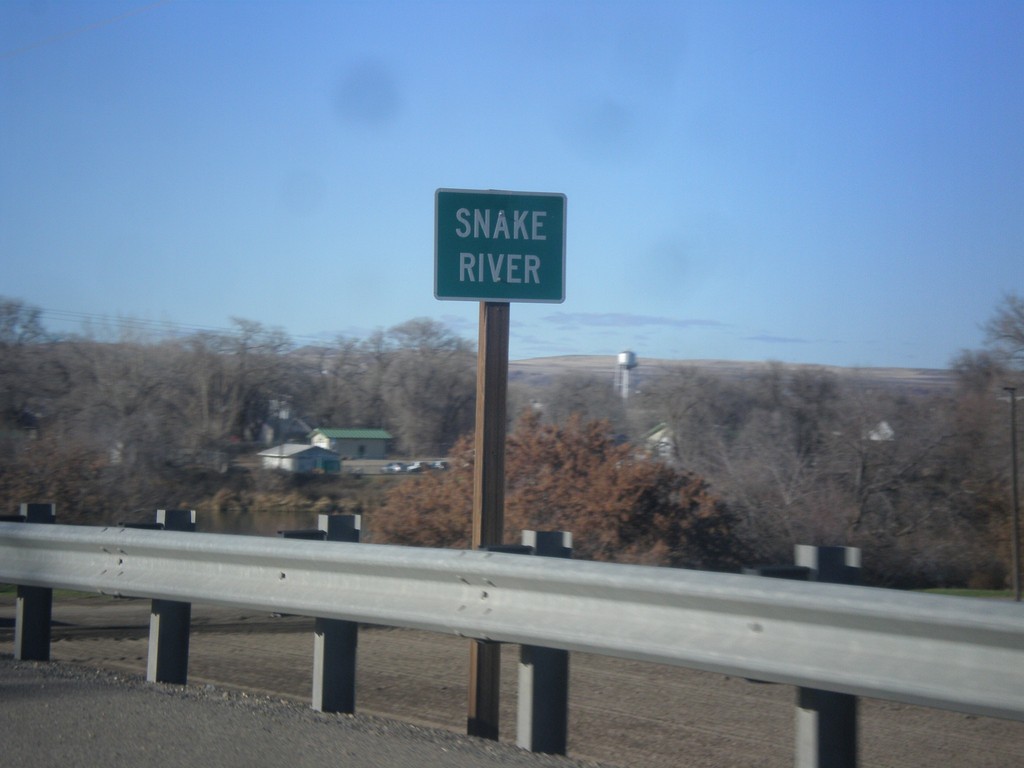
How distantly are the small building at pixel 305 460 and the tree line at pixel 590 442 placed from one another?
4.77 feet

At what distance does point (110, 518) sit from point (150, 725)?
2852 cm

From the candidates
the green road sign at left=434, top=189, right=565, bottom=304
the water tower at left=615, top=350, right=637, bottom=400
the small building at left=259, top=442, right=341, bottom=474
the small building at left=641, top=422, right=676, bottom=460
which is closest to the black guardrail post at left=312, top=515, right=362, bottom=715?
the green road sign at left=434, top=189, right=565, bottom=304

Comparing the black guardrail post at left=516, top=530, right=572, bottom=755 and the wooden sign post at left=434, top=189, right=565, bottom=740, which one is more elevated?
the wooden sign post at left=434, top=189, right=565, bottom=740

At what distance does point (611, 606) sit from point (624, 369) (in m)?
45.2

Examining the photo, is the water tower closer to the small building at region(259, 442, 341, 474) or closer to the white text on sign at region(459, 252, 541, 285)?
the small building at region(259, 442, 341, 474)

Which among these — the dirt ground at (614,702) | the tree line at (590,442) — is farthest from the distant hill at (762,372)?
the dirt ground at (614,702)

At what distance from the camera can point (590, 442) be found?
26203mm

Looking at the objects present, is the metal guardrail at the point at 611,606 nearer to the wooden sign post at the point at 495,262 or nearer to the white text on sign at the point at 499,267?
the wooden sign post at the point at 495,262

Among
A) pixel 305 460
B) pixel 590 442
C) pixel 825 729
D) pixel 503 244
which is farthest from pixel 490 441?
pixel 305 460

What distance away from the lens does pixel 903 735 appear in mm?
8625

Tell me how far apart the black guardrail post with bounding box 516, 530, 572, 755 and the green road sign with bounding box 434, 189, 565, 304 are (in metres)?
2.21

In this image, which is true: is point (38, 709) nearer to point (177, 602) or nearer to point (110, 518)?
point (177, 602)

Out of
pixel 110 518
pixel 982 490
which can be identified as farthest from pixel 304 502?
pixel 982 490

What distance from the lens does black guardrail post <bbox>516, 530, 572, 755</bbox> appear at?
5.12 meters
